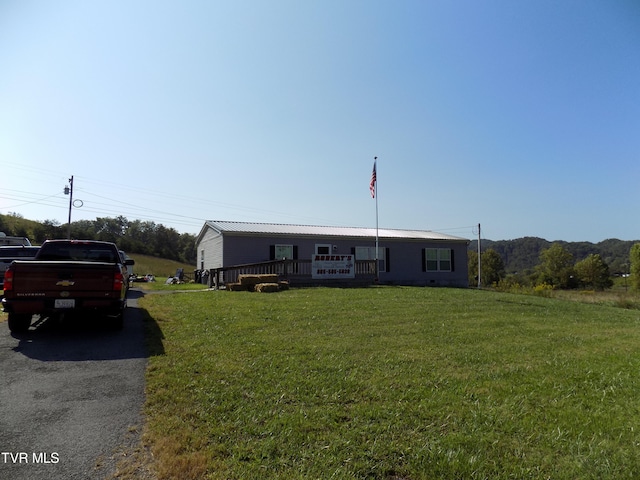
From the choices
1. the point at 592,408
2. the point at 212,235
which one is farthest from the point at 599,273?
the point at 592,408

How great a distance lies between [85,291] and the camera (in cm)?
667

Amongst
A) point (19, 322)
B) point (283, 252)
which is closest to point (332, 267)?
point (283, 252)

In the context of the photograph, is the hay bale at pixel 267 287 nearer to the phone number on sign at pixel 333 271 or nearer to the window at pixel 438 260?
the phone number on sign at pixel 333 271

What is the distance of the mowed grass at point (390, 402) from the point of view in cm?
269

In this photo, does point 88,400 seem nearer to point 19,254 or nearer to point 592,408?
point 592,408

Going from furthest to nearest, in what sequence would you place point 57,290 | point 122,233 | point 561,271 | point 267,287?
point 561,271, point 122,233, point 267,287, point 57,290

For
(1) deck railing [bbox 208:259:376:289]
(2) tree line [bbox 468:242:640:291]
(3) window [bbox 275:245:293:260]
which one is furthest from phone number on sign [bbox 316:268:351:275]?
(2) tree line [bbox 468:242:640:291]

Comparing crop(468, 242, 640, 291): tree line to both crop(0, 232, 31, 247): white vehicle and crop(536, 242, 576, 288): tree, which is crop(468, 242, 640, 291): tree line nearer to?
crop(536, 242, 576, 288): tree

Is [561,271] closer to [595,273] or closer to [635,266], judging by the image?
[595,273]

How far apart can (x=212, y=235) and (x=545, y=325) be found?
17280mm

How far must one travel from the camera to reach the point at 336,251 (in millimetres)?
21719

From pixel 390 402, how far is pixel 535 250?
140m

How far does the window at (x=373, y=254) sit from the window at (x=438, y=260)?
2804 mm

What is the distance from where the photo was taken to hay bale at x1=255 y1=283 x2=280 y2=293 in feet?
44.9
